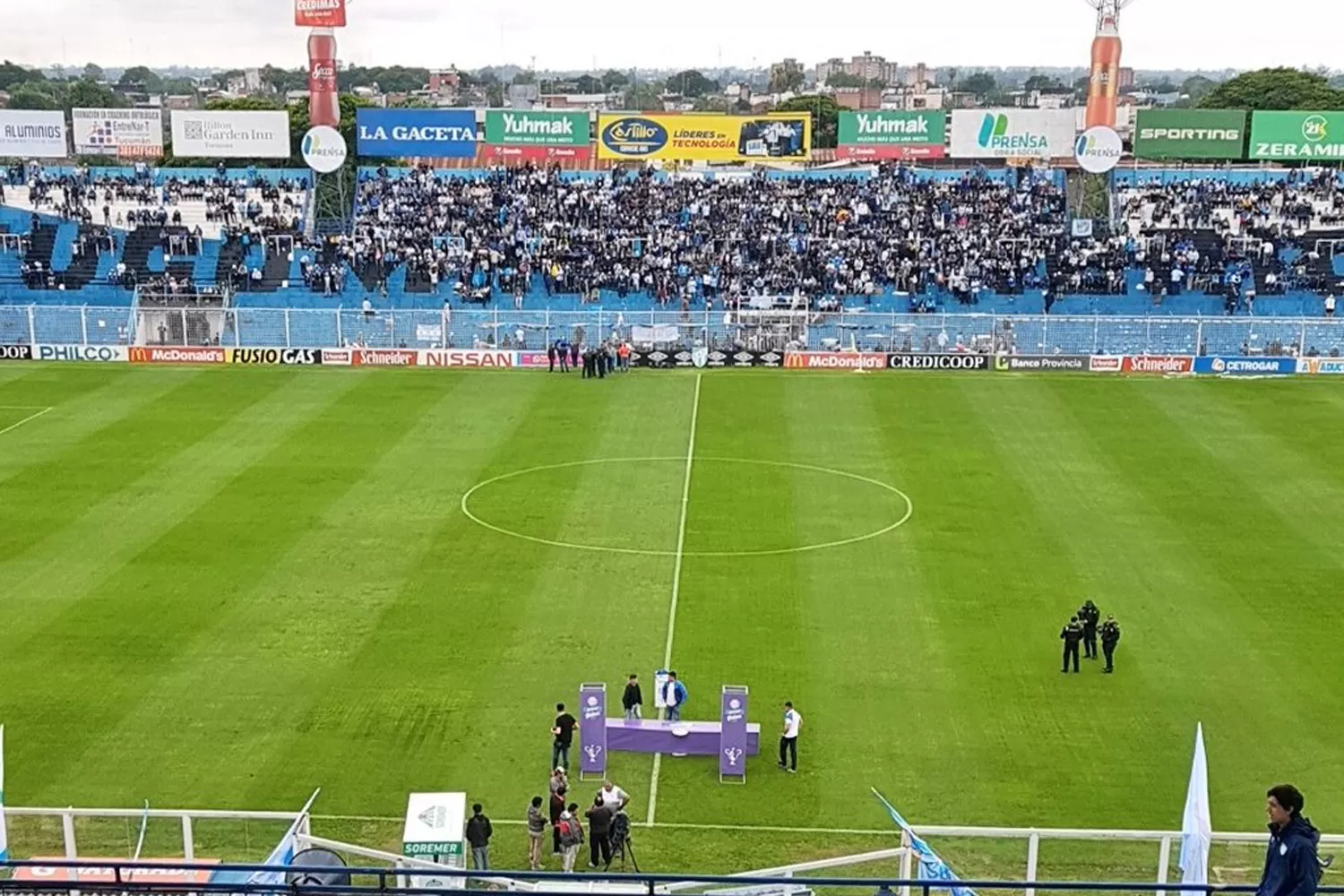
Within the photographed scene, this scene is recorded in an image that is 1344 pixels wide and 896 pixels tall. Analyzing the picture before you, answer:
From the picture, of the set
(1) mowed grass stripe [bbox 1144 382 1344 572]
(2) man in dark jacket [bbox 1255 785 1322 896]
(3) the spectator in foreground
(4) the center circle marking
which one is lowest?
(3) the spectator in foreground

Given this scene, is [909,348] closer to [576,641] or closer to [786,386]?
[786,386]

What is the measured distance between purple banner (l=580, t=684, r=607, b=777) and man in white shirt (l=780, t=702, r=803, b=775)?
2.45 meters

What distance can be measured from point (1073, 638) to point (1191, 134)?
2033 inches

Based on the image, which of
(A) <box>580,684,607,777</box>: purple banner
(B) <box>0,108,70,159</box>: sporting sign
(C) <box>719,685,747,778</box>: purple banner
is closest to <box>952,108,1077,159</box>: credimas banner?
(B) <box>0,108,70,159</box>: sporting sign

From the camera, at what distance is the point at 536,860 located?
17.0 metres

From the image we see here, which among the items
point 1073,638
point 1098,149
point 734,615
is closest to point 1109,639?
point 1073,638

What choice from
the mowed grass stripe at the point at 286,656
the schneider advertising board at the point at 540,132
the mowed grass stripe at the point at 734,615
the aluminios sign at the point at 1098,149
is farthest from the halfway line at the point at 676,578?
the schneider advertising board at the point at 540,132

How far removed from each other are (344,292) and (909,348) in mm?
23753

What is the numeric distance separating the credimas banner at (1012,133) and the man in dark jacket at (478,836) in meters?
55.1

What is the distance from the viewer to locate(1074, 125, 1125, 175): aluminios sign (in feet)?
203

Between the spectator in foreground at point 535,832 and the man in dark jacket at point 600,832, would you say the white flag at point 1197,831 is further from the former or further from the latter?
the spectator in foreground at point 535,832

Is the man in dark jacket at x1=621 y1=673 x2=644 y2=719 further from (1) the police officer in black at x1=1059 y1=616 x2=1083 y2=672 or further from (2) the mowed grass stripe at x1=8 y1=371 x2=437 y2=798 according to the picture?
(2) the mowed grass stripe at x1=8 y1=371 x2=437 y2=798

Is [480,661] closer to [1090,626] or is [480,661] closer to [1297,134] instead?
[1090,626]

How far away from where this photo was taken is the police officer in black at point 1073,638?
2242 cm
